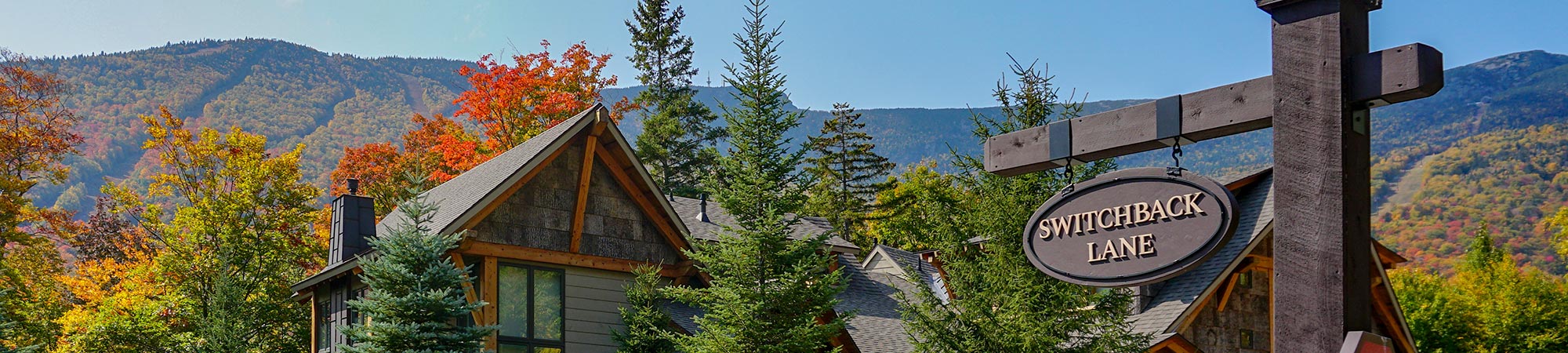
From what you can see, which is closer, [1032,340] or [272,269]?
[1032,340]

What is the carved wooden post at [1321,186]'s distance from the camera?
4883mm

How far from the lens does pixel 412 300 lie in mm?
16312

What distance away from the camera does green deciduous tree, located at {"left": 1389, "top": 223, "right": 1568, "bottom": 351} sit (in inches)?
1849

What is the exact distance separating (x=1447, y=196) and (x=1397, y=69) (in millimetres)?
114913

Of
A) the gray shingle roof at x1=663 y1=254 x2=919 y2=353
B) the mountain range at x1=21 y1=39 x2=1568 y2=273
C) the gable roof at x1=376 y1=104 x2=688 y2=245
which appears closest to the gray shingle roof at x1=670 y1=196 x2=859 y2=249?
the gray shingle roof at x1=663 y1=254 x2=919 y2=353

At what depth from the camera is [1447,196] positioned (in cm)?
10781

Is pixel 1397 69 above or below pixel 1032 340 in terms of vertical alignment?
above

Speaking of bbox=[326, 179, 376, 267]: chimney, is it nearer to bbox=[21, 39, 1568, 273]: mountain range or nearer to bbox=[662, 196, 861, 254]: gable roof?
bbox=[662, 196, 861, 254]: gable roof

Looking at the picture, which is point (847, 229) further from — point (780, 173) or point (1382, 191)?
point (1382, 191)

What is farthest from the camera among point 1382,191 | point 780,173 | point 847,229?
point 1382,191

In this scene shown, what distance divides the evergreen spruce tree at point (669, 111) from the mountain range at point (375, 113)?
116ft

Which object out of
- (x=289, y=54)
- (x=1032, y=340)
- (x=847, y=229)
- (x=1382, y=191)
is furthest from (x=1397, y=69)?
(x=289, y=54)

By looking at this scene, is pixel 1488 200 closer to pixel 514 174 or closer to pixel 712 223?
pixel 712 223

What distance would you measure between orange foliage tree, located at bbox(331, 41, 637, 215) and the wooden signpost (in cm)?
3945
